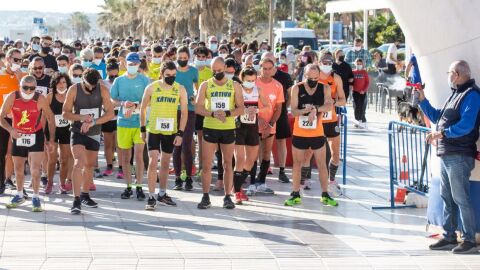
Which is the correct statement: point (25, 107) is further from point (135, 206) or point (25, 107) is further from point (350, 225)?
point (350, 225)

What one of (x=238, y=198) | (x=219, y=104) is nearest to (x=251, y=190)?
(x=238, y=198)

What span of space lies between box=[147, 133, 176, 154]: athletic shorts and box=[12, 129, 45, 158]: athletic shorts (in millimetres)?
1325

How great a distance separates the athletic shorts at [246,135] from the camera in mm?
12391

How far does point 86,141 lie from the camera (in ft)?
38.5

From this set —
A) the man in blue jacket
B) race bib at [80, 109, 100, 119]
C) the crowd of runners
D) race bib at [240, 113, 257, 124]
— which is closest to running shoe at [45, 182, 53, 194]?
the crowd of runners

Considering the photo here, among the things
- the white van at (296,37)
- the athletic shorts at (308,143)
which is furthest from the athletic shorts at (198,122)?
the white van at (296,37)

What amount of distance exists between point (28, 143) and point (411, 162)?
4773mm

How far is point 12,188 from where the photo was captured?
1338 centimetres

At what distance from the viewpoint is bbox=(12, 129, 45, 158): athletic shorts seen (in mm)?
11695

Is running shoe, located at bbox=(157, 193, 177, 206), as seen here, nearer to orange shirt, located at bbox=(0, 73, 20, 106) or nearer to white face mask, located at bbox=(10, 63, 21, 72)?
orange shirt, located at bbox=(0, 73, 20, 106)

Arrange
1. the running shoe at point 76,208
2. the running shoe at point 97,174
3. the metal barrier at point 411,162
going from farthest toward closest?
1. the running shoe at point 97,174
2. the running shoe at point 76,208
3. the metal barrier at point 411,162

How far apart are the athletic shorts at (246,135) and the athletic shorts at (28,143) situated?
249cm

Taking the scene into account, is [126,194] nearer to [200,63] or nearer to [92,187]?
[92,187]

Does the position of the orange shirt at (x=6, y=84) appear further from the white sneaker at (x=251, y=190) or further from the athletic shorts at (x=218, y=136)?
the white sneaker at (x=251, y=190)
